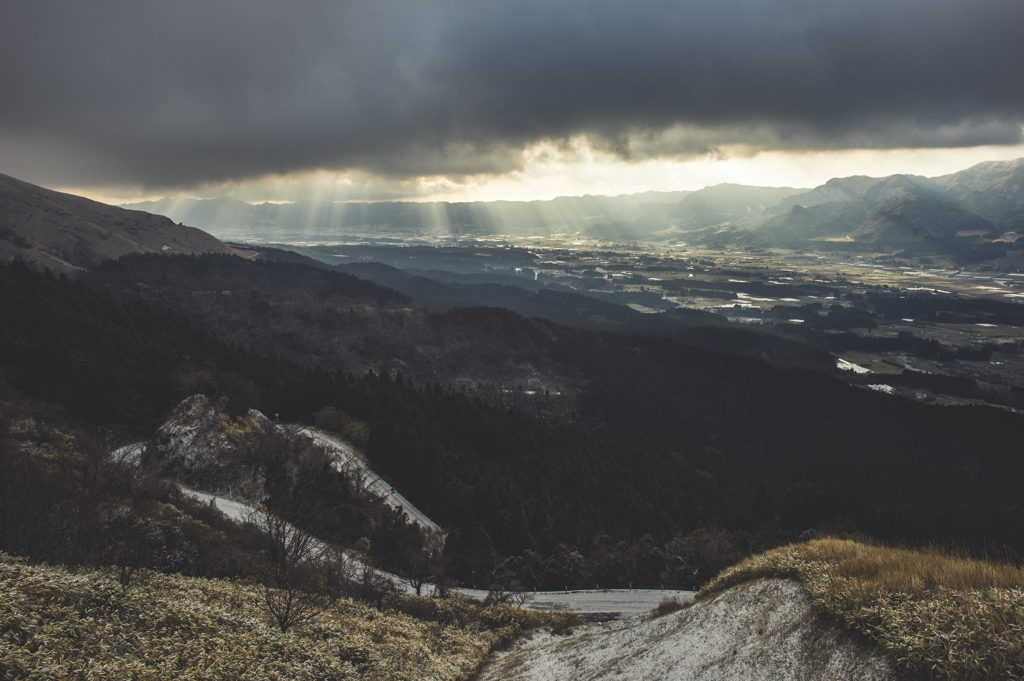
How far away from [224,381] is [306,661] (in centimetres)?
8849

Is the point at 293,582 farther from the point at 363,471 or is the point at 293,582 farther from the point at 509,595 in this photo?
the point at 363,471

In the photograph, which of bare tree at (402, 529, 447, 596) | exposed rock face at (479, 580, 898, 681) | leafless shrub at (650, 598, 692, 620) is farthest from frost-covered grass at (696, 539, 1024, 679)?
bare tree at (402, 529, 447, 596)

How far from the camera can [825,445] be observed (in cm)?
18712

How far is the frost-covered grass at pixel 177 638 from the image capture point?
18016 mm

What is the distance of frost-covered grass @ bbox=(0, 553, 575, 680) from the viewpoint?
18016 millimetres

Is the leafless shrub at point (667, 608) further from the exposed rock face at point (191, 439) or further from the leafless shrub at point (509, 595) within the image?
the exposed rock face at point (191, 439)

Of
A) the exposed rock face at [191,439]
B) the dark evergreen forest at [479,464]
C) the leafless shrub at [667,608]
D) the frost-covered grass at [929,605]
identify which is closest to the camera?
the frost-covered grass at [929,605]

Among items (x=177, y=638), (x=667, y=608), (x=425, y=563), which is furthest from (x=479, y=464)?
(x=177, y=638)

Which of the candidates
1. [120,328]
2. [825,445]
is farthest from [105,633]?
[825,445]

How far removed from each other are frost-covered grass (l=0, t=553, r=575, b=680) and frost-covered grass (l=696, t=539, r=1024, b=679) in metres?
22.4

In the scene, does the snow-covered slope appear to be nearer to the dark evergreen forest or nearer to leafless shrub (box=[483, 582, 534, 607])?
the dark evergreen forest

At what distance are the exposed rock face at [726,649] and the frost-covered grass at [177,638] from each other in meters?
7.23

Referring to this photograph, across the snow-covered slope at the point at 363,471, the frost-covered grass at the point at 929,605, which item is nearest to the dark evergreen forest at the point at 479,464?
the snow-covered slope at the point at 363,471

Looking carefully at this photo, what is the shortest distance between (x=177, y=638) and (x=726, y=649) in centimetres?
2654
